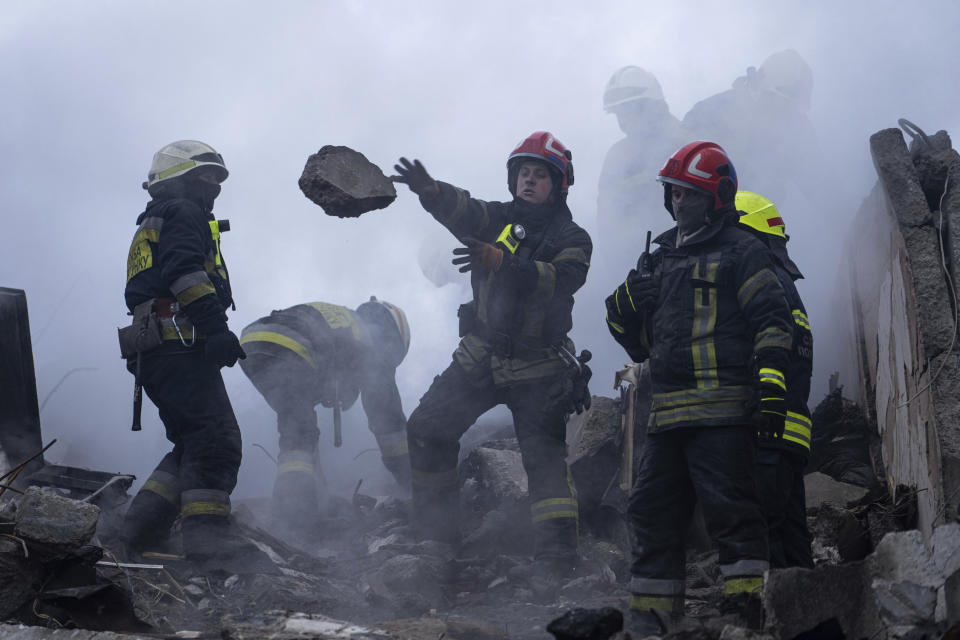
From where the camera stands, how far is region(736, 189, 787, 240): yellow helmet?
13.2ft

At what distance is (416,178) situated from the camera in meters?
4.43

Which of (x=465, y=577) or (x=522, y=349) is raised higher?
(x=522, y=349)

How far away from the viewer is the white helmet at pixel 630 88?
12.9 metres

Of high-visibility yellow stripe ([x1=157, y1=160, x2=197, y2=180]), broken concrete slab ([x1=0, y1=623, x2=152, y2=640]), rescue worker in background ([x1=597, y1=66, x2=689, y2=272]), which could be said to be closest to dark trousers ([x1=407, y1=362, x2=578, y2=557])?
high-visibility yellow stripe ([x1=157, y1=160, x2=197, y2=180])

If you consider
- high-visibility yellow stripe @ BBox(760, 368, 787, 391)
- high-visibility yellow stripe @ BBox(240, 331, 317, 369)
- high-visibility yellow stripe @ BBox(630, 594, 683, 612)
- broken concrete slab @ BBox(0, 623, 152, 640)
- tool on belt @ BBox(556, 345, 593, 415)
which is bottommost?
high-visibility yellow stripe @ BBox(630, 594, 683, 612)

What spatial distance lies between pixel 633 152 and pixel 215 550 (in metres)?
9.42

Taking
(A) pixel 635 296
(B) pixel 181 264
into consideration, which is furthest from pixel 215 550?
(A) pixel 635 296

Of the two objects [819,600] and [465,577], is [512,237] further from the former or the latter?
[819,600]

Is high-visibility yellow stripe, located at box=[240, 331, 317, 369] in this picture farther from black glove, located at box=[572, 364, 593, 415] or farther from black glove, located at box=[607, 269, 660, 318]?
black glove, located at box=[607, 269, 660, 318]

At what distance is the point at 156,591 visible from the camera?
3773 millimetres

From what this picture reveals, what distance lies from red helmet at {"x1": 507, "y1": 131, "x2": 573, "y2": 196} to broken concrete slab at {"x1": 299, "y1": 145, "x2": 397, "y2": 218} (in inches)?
34.6

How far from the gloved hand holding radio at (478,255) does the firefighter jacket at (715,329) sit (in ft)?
3.01

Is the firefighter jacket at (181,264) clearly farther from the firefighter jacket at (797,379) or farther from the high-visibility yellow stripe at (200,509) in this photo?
the firefighter jacket at (797,379)

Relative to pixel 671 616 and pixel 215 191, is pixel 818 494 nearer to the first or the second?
pixel 671 616
